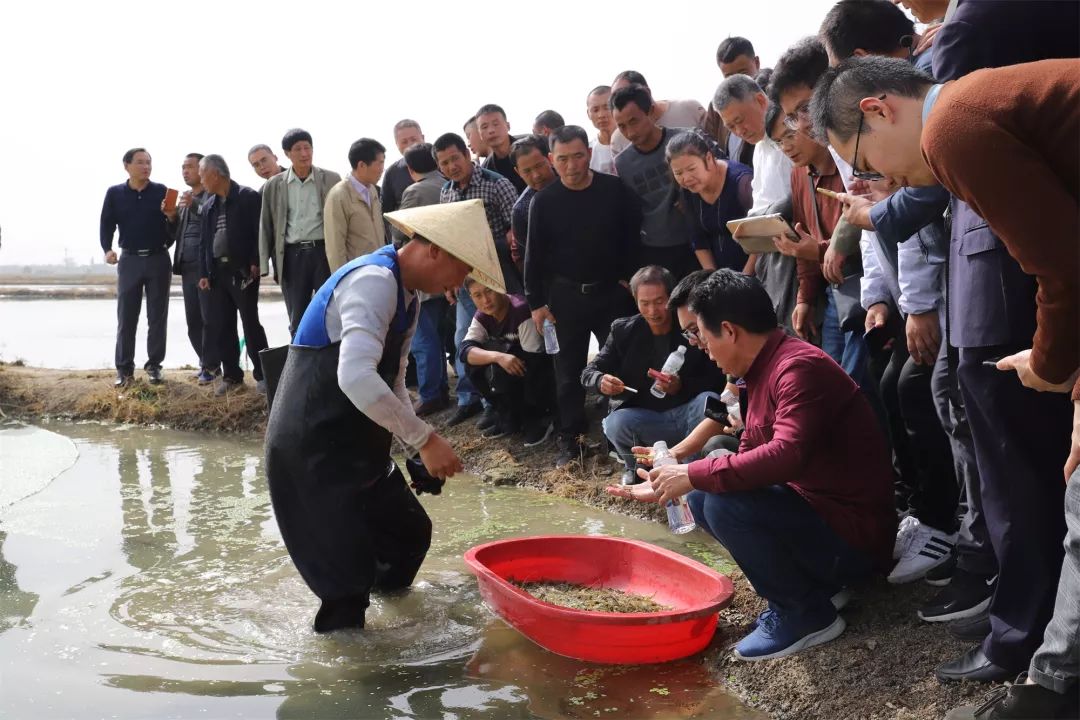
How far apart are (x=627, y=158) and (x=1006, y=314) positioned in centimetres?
406

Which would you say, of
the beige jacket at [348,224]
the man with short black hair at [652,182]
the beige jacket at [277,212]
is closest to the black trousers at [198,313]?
the beige jacket at [277,212]

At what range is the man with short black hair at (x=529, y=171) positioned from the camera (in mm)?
6781

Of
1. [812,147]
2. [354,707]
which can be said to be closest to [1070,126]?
[812,147]

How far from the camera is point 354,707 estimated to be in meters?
3.54

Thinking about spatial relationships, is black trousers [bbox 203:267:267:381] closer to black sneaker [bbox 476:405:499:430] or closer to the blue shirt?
the blue shirt

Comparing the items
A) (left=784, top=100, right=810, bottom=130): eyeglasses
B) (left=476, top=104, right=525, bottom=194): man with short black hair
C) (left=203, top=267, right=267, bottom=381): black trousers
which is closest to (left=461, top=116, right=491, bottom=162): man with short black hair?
(left=476, top=104, right=525, bottom=194): man with short black hair

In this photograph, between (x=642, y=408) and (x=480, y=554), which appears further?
(x=642, y=408)

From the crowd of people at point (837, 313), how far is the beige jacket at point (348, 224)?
69cm

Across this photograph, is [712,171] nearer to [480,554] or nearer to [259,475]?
[480,554]

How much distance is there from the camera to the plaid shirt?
7380mm

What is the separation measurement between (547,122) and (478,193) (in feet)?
3.69

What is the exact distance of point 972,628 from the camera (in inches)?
129

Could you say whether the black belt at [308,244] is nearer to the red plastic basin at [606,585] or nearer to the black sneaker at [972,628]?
the red plastic basin at [606,585]

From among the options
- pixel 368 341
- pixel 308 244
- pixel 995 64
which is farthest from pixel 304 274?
pixel 995 64
